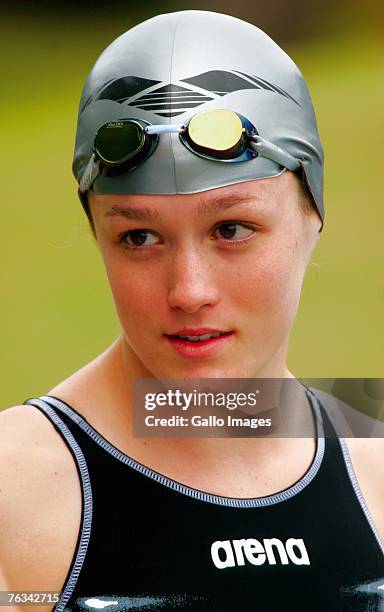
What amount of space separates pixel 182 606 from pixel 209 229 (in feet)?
2.31

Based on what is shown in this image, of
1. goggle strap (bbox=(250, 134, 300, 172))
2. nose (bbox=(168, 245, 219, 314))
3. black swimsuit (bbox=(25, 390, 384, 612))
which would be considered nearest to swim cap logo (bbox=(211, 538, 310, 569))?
black swimsuit (bbox=(25, 390, 384, 612))

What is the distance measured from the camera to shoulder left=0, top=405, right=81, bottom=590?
171 cm

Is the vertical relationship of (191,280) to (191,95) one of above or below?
below

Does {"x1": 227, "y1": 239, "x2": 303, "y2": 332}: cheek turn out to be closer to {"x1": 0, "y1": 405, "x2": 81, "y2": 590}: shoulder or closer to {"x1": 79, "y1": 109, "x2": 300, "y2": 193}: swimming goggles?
{"x1": 79, "y1": 109, "x2": 300, "y2": 193}: swimming goggles

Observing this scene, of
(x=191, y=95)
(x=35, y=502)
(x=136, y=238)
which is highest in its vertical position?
(x=191, y=95)

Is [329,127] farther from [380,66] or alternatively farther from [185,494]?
[185,494]

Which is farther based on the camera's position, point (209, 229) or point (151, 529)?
point (151, 529)

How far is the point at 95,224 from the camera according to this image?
186 centimetres

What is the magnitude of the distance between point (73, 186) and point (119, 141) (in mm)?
691

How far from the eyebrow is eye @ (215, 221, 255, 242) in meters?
0.03

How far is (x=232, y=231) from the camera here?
1705mm

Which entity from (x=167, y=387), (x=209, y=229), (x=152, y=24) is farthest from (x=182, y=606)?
(x=152, y=24)
